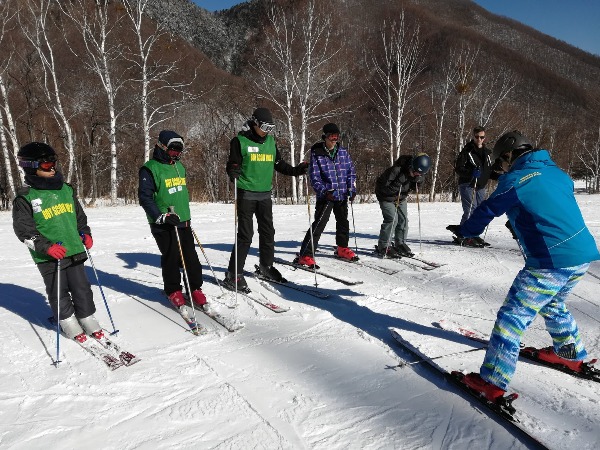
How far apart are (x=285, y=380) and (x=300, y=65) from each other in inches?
868

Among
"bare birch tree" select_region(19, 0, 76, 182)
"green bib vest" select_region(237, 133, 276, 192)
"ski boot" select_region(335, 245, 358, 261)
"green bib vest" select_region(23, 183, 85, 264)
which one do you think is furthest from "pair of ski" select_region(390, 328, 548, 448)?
"bare birch tree" select_region(19, 0, 76, 182)

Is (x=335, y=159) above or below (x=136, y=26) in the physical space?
below

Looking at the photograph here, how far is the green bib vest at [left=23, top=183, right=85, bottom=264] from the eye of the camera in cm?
323

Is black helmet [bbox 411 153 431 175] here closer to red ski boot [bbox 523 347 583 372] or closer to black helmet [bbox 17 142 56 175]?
red ski boot [bbox 523 347 583 372]

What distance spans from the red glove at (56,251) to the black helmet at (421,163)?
4.71 meters

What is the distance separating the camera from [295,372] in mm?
3023

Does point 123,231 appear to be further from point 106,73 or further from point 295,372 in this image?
point 106,73

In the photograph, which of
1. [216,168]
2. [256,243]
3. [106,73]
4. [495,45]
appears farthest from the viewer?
[495,45]

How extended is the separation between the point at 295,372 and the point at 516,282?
170cm

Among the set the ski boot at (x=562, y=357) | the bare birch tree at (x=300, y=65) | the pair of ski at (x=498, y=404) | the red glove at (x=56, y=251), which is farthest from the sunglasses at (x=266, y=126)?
the bare birch tree at (x=300, y=65)

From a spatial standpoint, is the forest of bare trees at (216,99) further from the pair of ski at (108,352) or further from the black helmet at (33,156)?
the pair of ski at (108,352)

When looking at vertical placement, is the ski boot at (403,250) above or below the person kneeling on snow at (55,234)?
below

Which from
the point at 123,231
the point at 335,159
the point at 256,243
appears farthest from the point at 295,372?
the point at 123,231

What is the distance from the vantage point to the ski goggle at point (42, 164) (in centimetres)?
310
